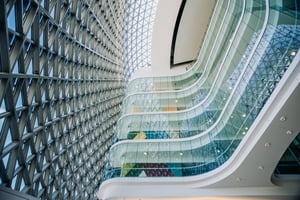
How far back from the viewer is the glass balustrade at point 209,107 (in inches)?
565

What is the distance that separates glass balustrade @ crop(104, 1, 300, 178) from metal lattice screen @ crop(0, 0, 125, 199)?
6.22 meters

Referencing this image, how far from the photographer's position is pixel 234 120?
50.2 ft

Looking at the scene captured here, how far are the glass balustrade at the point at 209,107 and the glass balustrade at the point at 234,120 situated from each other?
0.33 meters

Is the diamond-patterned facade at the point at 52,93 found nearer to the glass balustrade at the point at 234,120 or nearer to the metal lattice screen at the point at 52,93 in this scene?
the metal lattice screen at the point at 52,93

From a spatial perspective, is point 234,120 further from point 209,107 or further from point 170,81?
point 170,81

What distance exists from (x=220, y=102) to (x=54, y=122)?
14.9 metres

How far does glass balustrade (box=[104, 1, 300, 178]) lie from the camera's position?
417 inches

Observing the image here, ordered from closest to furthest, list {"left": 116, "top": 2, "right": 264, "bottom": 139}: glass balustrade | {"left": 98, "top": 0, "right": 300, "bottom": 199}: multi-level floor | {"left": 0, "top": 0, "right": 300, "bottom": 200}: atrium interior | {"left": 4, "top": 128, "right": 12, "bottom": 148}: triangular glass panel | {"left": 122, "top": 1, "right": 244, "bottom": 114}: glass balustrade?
{"left": 98, "top": 0, "right": 300, "bottom": 199}: multi-level floor, {"left": 0, "top": 0, "right": 300, "bottom": 200}: atrium interior, {"left": 4, "top": 128, "right": 12, "bottom": 148}: triangular glass panel, {"left": 116, "top": 2, "right": 264, "bottom": 139}: glass balustrade, {"left": 122, "top": 1, "right": 244, "bottom": 114}: glass balustrade

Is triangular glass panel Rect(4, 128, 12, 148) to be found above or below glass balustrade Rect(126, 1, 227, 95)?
below

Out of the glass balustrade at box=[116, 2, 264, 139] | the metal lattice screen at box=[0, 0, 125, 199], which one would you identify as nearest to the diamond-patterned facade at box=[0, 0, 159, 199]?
the metal lattice screen at box=[0, 0, 125, 199]

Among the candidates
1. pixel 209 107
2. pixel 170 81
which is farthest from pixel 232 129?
pixel 170 81

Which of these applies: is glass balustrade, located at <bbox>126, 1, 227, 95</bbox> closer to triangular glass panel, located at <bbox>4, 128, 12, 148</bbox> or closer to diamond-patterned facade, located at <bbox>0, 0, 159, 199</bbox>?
diamond-patterned facade, located at <bbox>0, 0, 159, 199</bbox>

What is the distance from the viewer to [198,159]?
59.1 ft

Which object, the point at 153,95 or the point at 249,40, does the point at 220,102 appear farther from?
the point at 153,95
